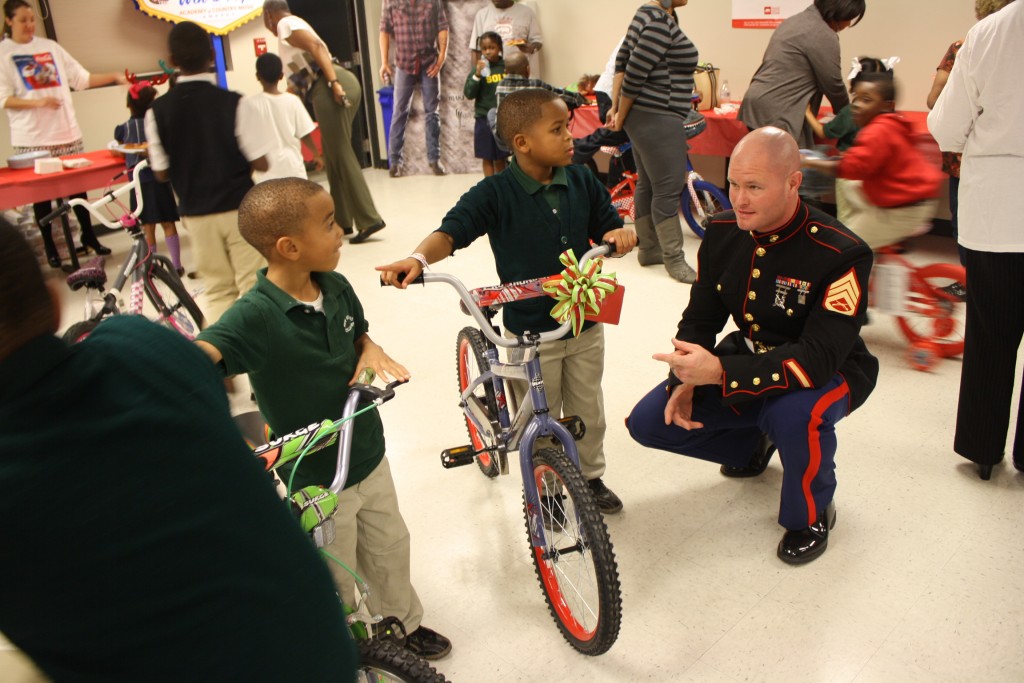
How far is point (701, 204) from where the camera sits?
565 cm

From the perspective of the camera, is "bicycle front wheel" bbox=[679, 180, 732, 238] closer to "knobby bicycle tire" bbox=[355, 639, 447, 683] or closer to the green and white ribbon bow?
the green and white ribbon bow

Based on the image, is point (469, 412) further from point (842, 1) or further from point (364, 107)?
point (364, 107)

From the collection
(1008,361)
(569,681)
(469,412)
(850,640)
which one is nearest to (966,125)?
(1008,361)

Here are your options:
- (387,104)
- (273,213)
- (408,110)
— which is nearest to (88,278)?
(273,213)

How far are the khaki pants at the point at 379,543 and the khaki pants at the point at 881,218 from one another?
234 centimetres

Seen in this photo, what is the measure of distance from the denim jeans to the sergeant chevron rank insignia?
6.49 m

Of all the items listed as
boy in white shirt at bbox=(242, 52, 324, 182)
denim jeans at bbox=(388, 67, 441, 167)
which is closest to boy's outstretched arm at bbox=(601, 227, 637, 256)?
boy in white shirt at bbox=(242, 52, 324, 182)

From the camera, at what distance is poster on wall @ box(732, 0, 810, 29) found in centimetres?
605

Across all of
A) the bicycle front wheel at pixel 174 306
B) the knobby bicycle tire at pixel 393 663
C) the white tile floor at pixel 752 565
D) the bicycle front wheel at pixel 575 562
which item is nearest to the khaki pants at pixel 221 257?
the bicycle front wheel at pixel 174 306

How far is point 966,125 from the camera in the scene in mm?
2479

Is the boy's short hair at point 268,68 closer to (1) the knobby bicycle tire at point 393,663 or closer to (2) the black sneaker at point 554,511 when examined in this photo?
(2) the black sneaker at point 554,511

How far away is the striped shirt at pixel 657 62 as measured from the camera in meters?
4.23

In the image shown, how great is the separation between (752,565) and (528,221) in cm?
121

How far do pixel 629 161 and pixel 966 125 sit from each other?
11.4 ft
